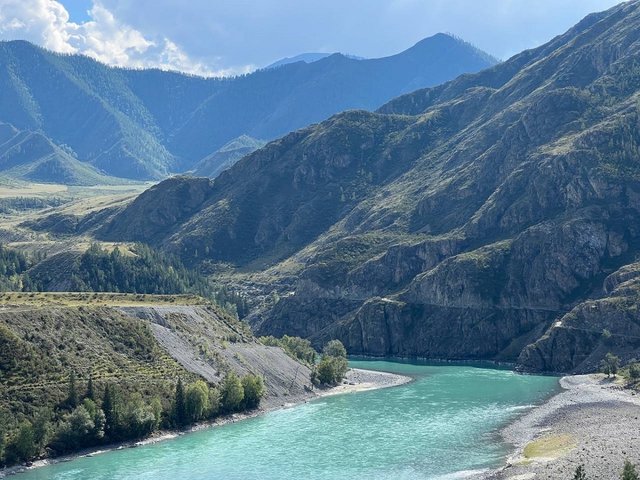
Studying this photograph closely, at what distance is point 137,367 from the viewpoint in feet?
464

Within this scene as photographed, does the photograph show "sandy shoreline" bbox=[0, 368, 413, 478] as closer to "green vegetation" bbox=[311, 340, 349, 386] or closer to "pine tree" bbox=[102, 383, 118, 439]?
"green vegetation" bbox=[311, 340, 349, 386]

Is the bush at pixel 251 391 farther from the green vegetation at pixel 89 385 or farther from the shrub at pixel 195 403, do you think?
the shrub at pixel 195 403

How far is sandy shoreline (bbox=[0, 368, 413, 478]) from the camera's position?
111688 mm

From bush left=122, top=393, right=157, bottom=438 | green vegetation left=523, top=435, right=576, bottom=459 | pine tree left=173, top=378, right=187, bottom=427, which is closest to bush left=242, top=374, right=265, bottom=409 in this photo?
pine tree left=173, top=378, right=187, bottom=427

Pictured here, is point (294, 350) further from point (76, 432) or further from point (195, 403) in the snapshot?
point (76, 432)

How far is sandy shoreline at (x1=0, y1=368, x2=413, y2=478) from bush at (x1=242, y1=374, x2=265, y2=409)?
62.7 inches

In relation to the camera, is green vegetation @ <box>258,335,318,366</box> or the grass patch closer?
the grass patch

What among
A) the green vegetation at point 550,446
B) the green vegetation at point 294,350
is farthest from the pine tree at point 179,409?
the green vegetation at point 294,350

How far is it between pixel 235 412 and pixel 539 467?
190 feet

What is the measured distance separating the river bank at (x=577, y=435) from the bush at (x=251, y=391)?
1697 inches

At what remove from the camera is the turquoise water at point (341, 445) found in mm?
107062

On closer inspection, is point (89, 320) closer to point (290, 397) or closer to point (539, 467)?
point (290, 397)

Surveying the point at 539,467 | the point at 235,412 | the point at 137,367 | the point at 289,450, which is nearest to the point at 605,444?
the point at 539,467

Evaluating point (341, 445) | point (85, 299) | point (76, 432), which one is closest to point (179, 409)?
point (76, 432)
